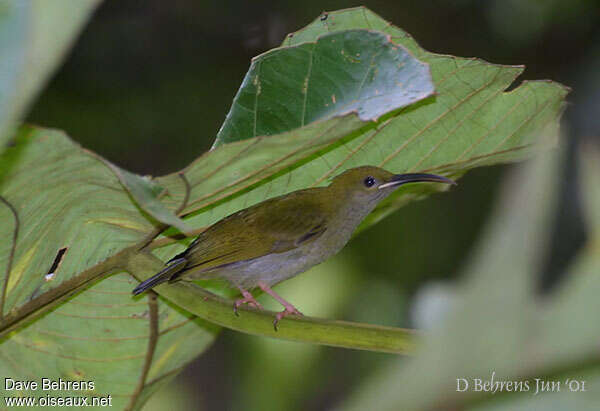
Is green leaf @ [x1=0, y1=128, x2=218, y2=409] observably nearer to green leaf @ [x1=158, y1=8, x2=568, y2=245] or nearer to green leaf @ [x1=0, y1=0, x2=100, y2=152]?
green leaf @ [x1=158, y1=8, x2=568, y2=245]

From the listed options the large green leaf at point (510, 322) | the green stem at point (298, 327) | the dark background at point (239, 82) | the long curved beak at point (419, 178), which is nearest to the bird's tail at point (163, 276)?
the green stem at point (298, 327)

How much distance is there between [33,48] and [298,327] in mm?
570

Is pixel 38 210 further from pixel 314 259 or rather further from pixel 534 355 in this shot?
pixel 314 259

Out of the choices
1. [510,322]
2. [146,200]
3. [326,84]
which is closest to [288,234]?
[326,84]

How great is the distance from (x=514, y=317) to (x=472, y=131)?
74 centimetres

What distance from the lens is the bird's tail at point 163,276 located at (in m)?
1.01

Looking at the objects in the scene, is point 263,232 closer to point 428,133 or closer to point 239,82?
point 428,133

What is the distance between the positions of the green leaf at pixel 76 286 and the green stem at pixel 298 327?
123 millimetres

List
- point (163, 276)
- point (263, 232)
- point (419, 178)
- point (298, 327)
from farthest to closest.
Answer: point (263, 232) < point (419, 178) < point (163, 276) < point (298, 327)

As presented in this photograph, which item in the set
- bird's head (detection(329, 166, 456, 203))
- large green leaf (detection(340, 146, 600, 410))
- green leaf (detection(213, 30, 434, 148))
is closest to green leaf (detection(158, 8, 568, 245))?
green leaf (detection(213, 30, 434, 148))

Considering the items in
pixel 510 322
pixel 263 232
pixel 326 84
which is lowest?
pixel 510 322

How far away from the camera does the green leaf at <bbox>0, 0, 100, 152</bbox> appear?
1.14ft

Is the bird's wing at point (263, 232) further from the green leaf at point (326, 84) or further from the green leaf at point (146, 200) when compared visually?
the green leaf at point (146, 200)

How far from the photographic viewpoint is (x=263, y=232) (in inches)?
62.2
